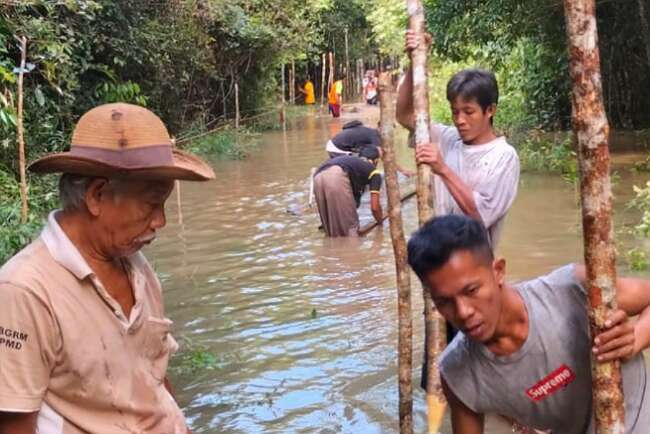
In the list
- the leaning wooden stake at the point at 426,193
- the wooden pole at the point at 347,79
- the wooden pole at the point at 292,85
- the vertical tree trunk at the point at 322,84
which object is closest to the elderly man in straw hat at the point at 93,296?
the leaning wooden stake at the point at 426,193

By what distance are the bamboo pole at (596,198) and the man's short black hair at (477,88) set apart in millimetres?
1550

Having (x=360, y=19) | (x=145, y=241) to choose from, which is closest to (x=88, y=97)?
(x=145, y=241)

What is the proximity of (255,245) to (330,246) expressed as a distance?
0.85 metres

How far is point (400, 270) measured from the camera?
3.66 m

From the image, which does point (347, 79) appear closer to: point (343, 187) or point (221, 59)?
point (221, 59)

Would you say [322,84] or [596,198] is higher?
[322,84]

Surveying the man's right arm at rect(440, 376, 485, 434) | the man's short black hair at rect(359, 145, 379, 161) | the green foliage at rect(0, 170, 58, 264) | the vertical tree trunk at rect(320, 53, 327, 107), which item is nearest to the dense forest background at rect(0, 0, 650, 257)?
the green foliage at rect(0, 170, 58, 264)

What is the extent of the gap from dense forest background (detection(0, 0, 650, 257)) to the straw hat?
3.40 m

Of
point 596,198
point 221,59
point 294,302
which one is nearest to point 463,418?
point 596,198

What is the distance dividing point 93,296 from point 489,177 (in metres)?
2.00

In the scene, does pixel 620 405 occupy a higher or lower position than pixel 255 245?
higher

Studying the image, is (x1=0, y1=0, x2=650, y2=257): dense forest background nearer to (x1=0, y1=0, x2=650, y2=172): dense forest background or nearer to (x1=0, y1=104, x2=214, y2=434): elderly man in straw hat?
(x1=0, y1=0, x2=650, y2=172): dense forest background

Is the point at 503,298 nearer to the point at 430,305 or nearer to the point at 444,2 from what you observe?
the point at 430,305

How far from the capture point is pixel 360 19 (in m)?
37.0
